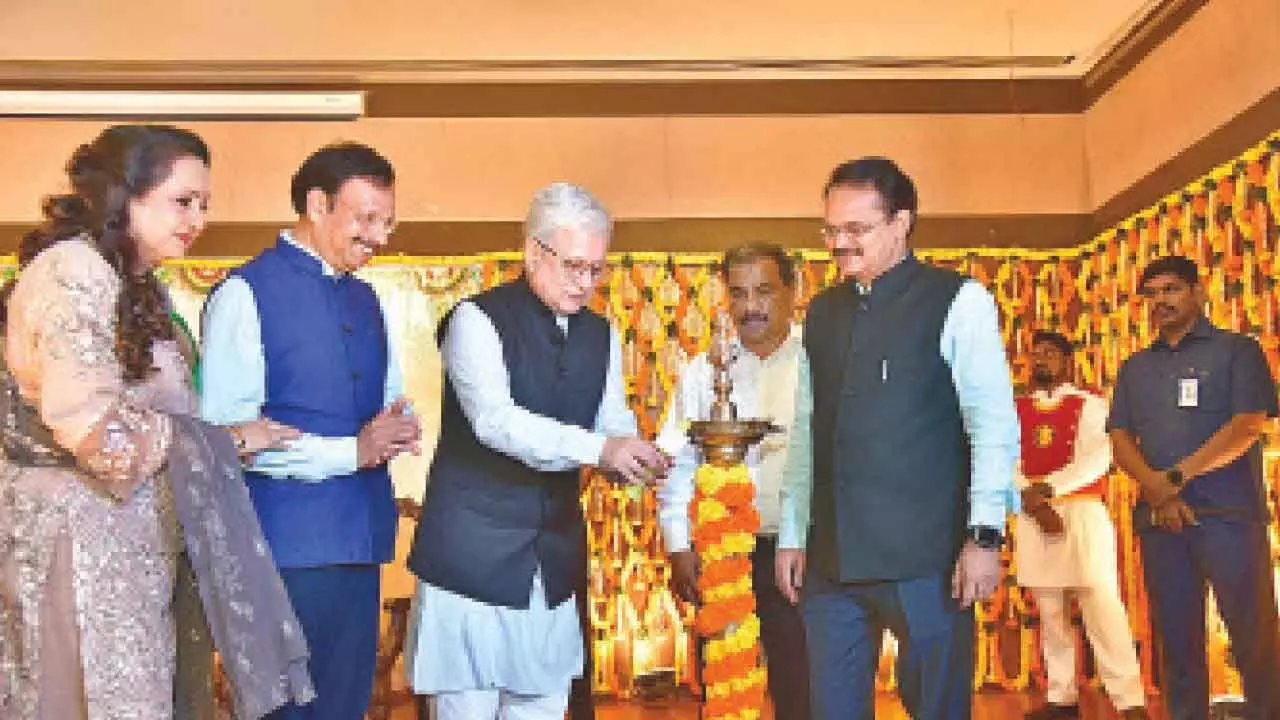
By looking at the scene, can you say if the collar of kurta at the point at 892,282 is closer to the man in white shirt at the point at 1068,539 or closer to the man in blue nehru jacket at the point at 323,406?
the man in blue nehru jacket at the point at 323,406

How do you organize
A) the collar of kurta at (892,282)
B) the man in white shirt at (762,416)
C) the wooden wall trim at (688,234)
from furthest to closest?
the wooden wall trim at (688,234) < the man in white shirt at (762,416) < the collar of kurta at (892,282)

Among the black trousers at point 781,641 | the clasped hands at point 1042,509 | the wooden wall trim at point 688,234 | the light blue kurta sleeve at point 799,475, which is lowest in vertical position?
the black trousers at point 781,641

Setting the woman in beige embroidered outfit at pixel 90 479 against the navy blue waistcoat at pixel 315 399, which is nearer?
the woman in beige embroidered outfit at pixel 90 479

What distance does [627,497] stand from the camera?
26.3 ft

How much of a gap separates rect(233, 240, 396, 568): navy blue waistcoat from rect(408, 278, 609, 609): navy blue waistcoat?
0.13 meters

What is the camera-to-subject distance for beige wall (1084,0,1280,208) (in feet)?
20.1

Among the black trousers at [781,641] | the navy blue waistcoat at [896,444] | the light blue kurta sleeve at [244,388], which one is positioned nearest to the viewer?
the light blue kurta sleeve at [244,388]

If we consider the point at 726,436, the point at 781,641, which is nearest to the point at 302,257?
the point at 726,436

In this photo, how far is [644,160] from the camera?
8164mm

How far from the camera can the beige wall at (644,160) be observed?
7973 mm

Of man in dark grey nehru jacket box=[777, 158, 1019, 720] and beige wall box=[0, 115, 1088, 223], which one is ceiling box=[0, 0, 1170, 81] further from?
man in dark grey nehru jacket box=[777, 158, 1019, 720]

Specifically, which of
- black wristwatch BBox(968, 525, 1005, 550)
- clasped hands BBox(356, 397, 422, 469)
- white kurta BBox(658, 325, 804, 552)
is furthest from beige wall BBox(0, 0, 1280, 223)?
clasped hands BBox(356, 397, 422, 469)

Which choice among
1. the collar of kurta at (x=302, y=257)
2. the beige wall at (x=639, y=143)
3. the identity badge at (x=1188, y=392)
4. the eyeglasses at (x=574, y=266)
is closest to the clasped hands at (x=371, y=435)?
the collar of kurta at (x=302, y=257)

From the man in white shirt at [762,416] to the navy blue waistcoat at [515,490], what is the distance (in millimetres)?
684
